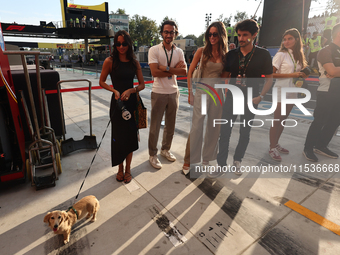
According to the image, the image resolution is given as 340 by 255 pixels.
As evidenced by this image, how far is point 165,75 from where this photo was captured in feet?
10.5

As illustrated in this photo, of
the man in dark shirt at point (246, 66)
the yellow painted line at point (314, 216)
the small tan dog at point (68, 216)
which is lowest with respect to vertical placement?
the yellow painted line at point (314, 216)

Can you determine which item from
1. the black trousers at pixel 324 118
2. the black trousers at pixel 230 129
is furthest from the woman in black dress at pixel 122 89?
the black trousers at pixel 324 118

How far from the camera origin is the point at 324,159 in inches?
150

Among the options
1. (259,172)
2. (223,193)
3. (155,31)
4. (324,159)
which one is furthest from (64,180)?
(155,31)

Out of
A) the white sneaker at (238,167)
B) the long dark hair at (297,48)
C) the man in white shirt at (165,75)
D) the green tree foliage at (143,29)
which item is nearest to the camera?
the man in white shirt at (165,75)

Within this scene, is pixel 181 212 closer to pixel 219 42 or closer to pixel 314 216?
pixel 314 216

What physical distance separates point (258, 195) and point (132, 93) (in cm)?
218

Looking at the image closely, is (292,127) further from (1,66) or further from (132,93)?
(1,66)

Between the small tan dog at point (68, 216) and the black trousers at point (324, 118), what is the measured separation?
3.74 metres

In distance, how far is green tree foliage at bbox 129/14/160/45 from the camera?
7250 cm

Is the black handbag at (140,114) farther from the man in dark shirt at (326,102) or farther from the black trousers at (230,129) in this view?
the man in dark shirt at (326,102)

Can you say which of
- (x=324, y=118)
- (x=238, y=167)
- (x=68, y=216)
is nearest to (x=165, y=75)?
(x=238, y=167)

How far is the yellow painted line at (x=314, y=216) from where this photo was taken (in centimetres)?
224

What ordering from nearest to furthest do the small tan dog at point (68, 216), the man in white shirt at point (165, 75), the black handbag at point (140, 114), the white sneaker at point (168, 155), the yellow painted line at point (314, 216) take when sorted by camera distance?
the small tan dog at point (68, 216) < the yellow painted line at point (314, 216) < the black handbag at point (140, 114) < the man in white shirt at point (165, 75) < the white sneaker at point (168, 155)
